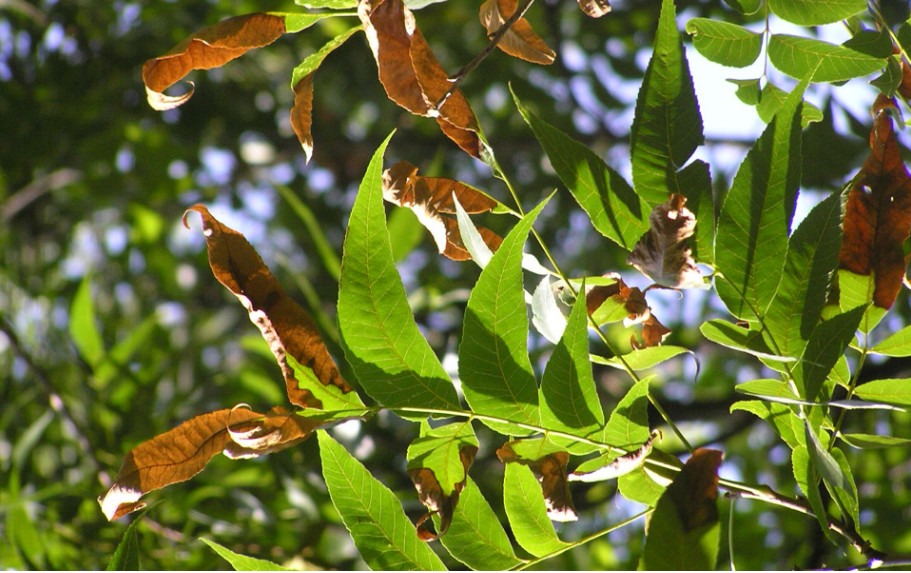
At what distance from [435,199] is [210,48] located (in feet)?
0.52

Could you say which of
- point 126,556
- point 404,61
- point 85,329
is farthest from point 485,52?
point 85,329

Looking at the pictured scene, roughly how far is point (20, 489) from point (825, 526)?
120 centimetres

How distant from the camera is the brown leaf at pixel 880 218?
0.47 meters

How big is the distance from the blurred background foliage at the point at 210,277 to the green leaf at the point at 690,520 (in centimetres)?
54

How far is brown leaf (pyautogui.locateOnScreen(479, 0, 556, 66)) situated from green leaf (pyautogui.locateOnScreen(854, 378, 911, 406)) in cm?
26

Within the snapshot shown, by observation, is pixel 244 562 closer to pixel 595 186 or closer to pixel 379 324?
pixel 379 324

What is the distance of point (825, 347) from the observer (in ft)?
1.46

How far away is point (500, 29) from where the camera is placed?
0.51 metres

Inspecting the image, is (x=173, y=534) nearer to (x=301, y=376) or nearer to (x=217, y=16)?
(x=301, y=376)

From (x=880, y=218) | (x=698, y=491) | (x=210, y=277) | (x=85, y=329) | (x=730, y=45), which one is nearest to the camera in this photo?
(x=698, y=491)

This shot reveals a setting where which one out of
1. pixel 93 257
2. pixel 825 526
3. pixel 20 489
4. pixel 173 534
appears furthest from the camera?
pixel 93 257

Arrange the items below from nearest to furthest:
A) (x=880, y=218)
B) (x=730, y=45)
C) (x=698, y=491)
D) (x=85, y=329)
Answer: (x=698, y=491) → (x=880, y=218) → (x=730, y=45) → (x=85, y=329)

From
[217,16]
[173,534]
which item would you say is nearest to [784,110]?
[173,534]

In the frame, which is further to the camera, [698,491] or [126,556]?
[126,556]
